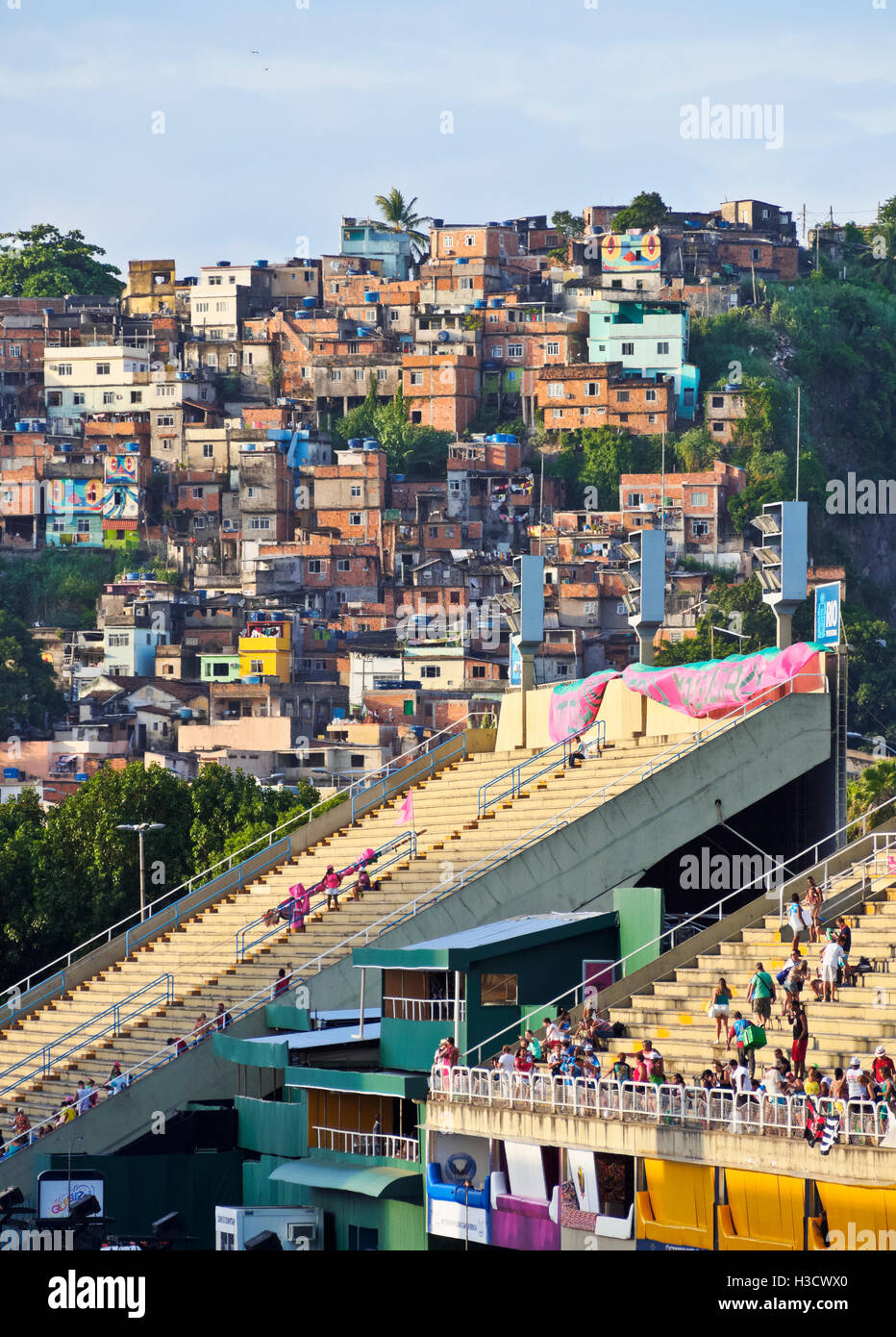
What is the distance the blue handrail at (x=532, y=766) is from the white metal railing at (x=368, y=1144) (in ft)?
32.1

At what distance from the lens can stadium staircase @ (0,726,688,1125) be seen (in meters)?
39.4

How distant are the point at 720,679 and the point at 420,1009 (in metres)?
8.60

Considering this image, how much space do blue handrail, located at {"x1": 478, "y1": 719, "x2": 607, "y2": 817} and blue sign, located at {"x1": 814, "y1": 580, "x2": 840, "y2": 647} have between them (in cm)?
565

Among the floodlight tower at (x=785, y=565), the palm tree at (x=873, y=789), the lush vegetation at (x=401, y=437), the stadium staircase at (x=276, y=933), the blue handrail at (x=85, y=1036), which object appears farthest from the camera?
the lush vegetation at (x=401, y=437)

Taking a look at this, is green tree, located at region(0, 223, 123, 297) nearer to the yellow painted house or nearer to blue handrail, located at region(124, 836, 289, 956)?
the yellow painted house

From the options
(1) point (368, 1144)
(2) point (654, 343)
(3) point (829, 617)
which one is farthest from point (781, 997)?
(2) point (654, 343)

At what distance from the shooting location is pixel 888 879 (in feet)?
102

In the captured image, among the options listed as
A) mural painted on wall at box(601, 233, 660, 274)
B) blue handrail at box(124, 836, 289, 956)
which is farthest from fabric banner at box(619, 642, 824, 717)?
mural painted on wall at box(601, 233, 660, 274)

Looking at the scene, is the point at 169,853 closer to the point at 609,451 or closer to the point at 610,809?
the point at 610,809

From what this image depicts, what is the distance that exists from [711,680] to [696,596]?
92039 millimetres

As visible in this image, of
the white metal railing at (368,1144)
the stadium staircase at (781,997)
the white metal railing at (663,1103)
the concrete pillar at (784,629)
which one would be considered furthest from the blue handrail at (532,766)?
the white metal railing at (663,1103)

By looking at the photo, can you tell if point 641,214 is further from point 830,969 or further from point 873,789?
point 830,969

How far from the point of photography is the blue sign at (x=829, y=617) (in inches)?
1469

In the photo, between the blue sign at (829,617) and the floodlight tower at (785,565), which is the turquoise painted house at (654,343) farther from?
the blue sign at (829,617)
